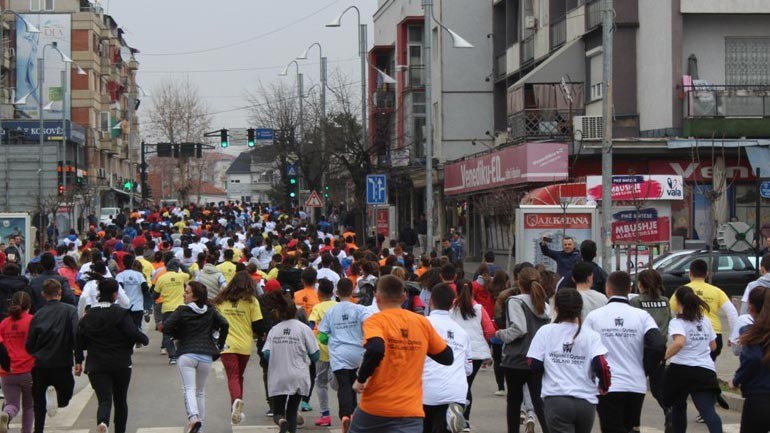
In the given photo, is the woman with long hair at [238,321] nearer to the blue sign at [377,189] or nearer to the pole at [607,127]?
the pole at [607,127]

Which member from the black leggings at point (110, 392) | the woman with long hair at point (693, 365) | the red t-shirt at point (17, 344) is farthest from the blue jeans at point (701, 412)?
the red t-shirt at point (17, 344)

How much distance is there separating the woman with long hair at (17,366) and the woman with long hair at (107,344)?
2.31 feet

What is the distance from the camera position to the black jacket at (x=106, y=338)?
11.1 meters

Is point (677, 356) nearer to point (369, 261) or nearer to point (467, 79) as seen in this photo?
point (369, 261)

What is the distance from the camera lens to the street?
12.8 meters

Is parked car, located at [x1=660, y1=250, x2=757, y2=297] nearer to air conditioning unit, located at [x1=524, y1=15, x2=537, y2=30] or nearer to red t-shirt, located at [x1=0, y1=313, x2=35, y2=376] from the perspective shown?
red t-shirt, located at [x1=0, y1=313, x2=35, y2=376]

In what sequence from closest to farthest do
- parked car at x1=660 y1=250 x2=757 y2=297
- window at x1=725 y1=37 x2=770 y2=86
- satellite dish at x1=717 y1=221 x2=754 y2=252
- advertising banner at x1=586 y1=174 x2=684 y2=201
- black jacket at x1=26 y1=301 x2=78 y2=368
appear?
black jacket at x1=26 y1=301 x2=78 y2=368 < satellite dish at x1=717 y1=221 x2=754 y2=252 < parked car at x1=660 y1=250 x2=757 y2=297 < advertising banner at x1=586 y1=174 x2=684 y2=201 < window at x1=725 y1=37 x2=770 y2=86

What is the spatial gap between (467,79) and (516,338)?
38700mm

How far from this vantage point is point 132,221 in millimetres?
Answer: 43094

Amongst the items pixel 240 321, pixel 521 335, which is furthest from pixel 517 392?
pixel 240 321

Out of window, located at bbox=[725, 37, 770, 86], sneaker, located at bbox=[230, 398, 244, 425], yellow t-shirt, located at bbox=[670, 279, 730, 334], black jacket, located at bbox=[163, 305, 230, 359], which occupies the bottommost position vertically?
Answer: sneaker, located at bbox=[230, 398, 244, 425]

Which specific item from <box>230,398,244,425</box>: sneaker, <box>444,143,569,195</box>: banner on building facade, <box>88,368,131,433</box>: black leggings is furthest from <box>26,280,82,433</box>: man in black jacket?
<box>444,143,569,195</box>: banner on building facade

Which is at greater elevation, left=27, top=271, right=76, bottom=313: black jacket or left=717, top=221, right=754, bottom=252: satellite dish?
left=717, top=221, right=754, bottom=252: satellite dish

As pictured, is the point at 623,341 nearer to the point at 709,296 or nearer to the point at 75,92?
the point at 709,296
